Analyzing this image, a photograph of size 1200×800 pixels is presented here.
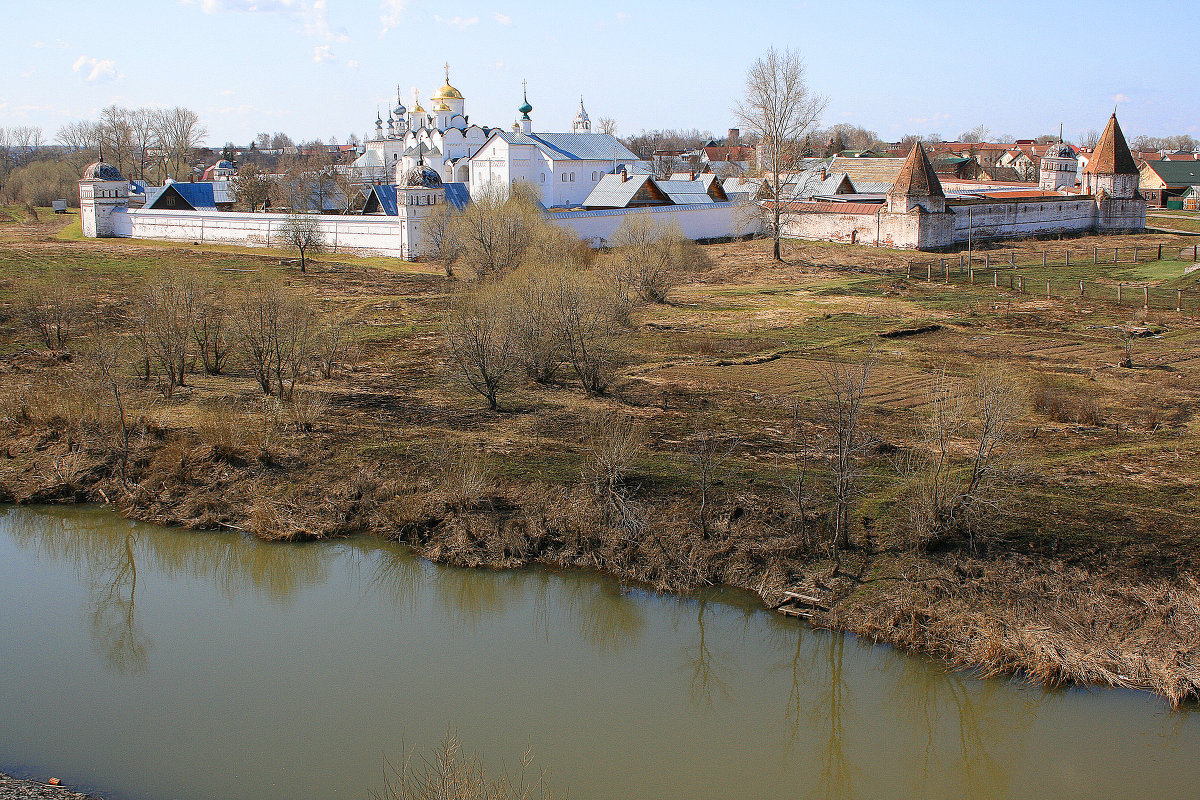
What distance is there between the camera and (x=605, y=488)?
33.8 ft

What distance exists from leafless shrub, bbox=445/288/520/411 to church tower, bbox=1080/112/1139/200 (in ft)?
109

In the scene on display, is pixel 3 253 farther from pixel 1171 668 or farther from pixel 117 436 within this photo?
pixel 1171 668

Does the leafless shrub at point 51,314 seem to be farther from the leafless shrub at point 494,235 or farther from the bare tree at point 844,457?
the bare tree at point 844,457

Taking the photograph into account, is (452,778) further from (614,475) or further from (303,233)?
(303,233)

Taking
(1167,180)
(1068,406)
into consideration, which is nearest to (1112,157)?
(1167,180)

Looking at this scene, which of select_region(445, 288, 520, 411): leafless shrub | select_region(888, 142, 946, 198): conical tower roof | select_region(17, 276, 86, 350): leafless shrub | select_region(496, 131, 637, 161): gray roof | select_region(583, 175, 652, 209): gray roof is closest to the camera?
select_region(445, 288, 520, 411): leafless shrub

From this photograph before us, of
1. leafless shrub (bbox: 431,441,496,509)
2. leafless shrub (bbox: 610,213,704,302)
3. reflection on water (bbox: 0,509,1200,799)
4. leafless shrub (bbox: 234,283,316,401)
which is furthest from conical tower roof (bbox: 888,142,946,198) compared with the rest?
reflection on water (bbox: 0,509,1200,799)

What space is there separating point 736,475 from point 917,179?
2488cm

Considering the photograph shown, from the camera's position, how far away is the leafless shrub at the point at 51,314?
54.2ft

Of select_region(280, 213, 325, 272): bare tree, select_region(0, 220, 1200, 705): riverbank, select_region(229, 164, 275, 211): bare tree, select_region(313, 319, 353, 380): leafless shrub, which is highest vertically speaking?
select_region(229, 164, 275, 211): bare tree

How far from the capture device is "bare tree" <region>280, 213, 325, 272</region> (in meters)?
28.5

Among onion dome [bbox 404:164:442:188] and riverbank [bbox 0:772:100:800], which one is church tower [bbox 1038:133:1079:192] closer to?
onion dome [bbox 404:164:442:188]

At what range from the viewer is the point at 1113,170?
37.7 meters

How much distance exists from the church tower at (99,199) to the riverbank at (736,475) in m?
20.5
